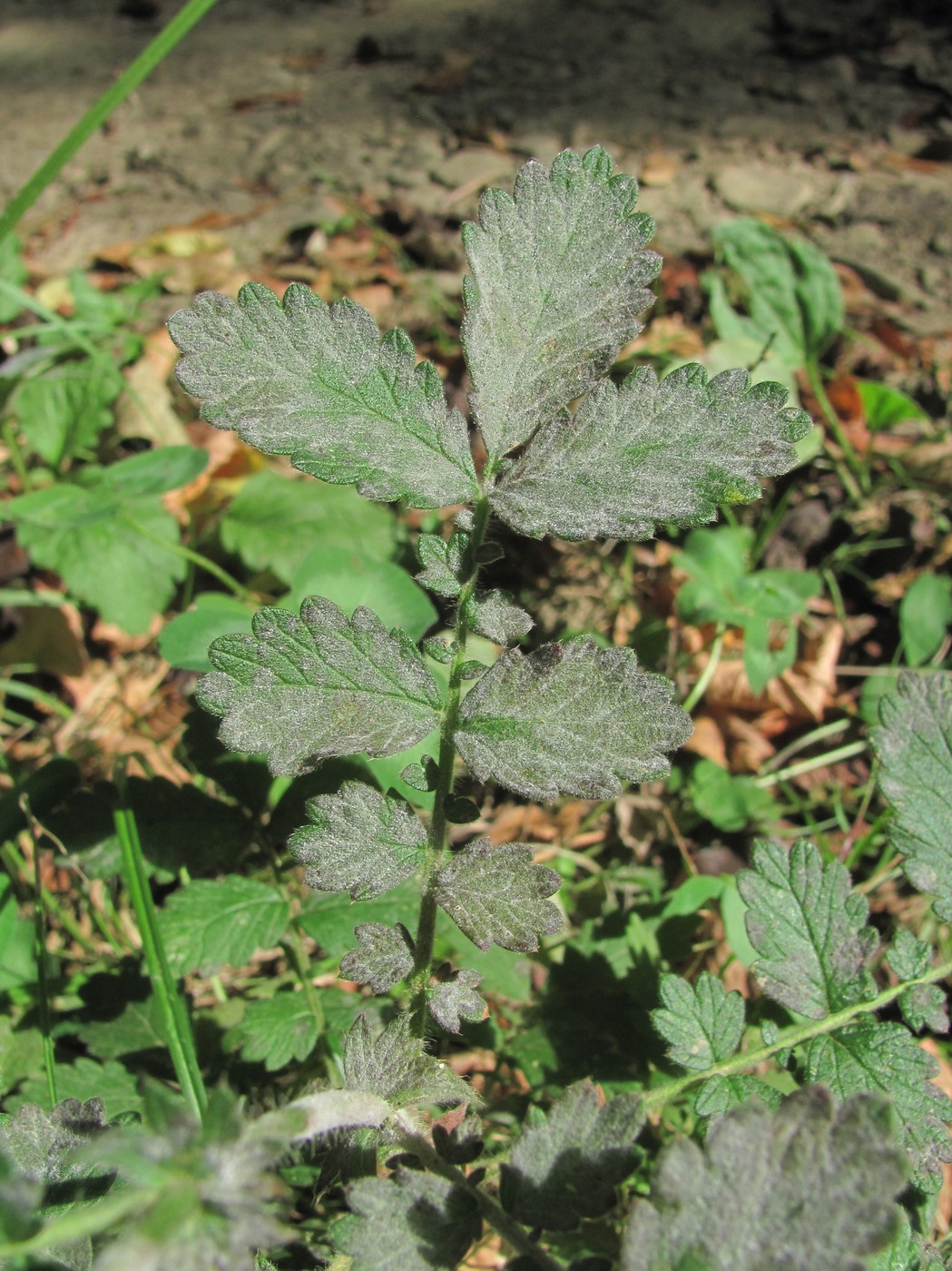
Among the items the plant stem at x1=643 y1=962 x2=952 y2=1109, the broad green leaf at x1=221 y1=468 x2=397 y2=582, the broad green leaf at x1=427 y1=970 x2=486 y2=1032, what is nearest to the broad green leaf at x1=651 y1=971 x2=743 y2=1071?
the plant stem at x1=643 y1=962 x2=952 y2=1109

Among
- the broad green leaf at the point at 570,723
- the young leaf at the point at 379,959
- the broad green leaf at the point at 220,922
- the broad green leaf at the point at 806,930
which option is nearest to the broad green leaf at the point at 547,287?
the broad green leaf at the point at 570,723

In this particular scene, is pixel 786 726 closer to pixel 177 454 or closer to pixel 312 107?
pixel 177 454

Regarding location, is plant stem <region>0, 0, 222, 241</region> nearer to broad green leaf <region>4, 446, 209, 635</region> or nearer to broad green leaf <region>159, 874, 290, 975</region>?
broad green leaf <region>4, 446, 209, 635</region>

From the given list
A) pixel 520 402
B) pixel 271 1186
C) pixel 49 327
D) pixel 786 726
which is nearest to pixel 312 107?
pixel 49 327

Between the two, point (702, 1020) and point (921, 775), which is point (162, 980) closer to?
point (702, 1020)

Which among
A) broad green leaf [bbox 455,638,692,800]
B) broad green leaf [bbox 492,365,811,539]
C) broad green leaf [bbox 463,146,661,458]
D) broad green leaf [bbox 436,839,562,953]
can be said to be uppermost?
broad green leaf [bbox 463,146,661,458]

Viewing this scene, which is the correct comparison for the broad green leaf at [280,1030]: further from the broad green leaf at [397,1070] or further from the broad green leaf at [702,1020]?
the broad green leaf at [702,1020]

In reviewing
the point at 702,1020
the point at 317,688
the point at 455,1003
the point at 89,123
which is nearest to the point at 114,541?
the point at 89,123
